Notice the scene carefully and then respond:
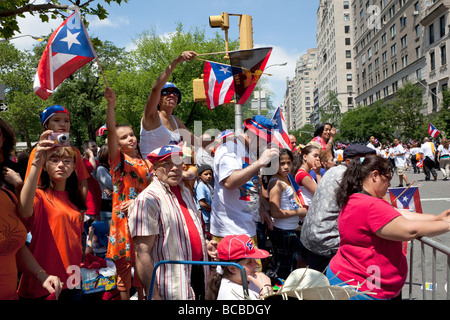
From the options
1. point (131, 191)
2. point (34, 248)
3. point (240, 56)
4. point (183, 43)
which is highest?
point (183, 43)

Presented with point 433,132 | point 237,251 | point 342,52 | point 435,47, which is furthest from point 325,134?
point 342,52

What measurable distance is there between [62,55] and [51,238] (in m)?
1.74

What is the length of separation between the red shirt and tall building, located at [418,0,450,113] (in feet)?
135

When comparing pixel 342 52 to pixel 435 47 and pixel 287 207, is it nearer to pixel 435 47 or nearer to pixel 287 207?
pixel 435 47

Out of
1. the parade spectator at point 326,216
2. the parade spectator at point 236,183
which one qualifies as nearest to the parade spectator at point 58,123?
the parade spectator at point 236,183

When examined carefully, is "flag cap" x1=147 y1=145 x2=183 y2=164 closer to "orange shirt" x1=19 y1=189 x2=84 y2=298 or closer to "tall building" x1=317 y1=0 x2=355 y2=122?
"orange shirt" x1=19 y1=189 x2=84 y2=298

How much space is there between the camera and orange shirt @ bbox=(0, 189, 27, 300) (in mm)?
2275

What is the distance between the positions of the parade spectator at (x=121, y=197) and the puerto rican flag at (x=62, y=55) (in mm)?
430

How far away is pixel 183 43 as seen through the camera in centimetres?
3288

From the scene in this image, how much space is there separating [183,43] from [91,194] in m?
30.1

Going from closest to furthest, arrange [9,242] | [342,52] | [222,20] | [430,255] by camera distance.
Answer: [9,242], [430,255], [222,20], [342,52]

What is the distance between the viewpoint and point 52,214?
268cm
